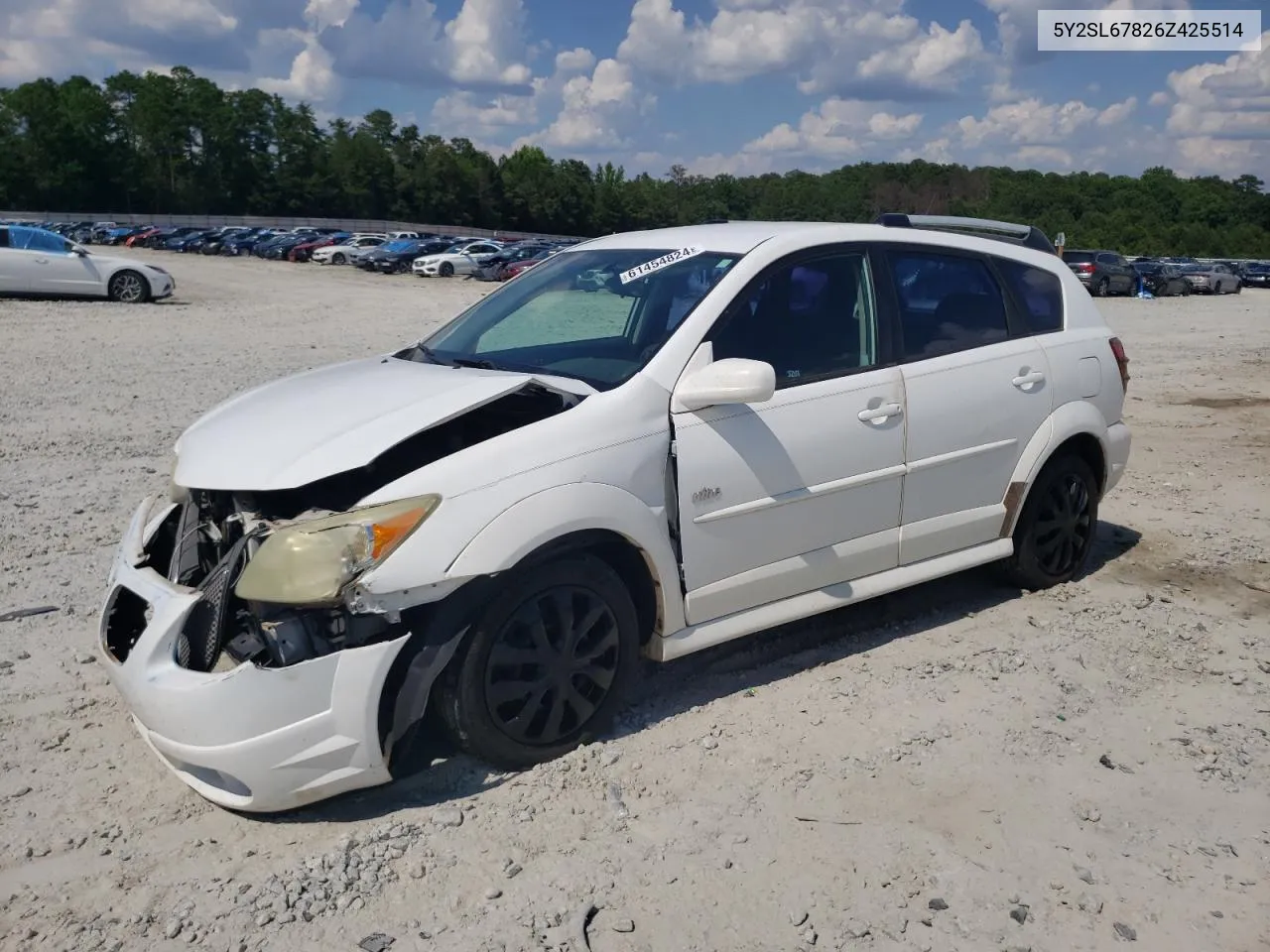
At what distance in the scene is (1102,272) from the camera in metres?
38.9

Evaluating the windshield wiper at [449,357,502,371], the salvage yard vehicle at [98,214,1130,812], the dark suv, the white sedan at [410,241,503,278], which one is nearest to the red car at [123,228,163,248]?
the white sedan at [410,241,503,278]

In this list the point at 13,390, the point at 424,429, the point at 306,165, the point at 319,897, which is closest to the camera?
the point at 319,897

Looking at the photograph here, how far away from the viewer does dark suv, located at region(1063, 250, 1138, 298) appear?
128 ft

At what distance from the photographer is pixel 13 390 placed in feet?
35.9

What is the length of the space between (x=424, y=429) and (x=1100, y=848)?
2.47 m

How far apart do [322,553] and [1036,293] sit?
380 cm

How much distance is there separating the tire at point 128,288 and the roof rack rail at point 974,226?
825 inches

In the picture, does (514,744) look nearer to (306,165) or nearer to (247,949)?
(247,949)

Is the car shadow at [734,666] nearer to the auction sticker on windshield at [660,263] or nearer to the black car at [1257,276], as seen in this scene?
the auction sticker on windshield at [660,263]

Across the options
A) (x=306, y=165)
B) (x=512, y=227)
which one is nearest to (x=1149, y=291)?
(x=512, y=227)

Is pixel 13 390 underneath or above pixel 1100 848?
above

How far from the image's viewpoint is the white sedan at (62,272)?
21.1 m

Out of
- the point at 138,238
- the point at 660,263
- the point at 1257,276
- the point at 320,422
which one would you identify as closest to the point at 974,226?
the point at 660,263

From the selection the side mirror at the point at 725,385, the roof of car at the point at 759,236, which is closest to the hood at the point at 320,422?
the side mirror at the point at 725,385
